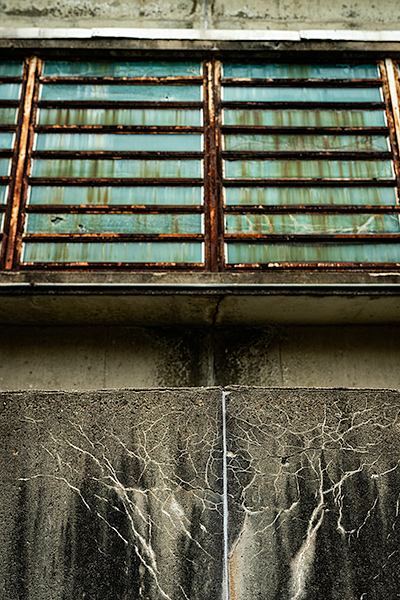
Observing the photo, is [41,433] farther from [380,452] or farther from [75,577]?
[380,452]

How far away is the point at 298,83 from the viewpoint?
572 centimetres

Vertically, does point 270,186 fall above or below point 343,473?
above

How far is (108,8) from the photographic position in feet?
19.9

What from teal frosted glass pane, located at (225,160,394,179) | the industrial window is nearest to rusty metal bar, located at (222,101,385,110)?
the industrial window

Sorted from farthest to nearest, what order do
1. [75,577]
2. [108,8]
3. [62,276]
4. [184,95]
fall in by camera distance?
1. [108,8]
2. [184,95]
3. [62,276]
4. [75,577]

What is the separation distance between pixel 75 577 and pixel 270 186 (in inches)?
157

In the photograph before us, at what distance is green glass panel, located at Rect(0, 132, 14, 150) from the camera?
539cm

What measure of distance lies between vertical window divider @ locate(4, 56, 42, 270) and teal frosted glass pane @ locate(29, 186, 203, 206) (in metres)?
0.15

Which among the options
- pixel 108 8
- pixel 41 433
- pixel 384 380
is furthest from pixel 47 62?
pixel 384 380

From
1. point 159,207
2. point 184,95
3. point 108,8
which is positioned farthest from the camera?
point 108,8

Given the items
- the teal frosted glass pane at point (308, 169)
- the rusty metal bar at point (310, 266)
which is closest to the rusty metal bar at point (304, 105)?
the teal frosted glass pane at point (308, 169)

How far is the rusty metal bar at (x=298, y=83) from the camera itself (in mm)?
5707

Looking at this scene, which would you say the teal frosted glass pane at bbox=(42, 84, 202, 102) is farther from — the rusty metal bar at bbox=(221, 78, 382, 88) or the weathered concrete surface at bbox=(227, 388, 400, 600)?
the weathered concrete surface at bbox=(227, 388, 400, 600)

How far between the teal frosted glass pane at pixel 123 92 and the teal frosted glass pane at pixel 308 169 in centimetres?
102
